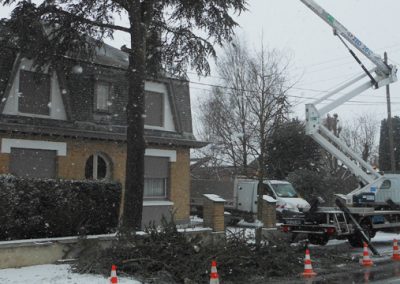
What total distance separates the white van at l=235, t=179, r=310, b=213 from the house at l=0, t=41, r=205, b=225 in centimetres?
390

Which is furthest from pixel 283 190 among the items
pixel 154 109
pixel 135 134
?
pixel 135 134

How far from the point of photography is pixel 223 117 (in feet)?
101

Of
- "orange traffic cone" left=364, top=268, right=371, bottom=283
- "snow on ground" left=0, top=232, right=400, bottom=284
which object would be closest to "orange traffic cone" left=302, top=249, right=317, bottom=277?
"orange traffic cone" left=364, top=268, right=371, bottom=283

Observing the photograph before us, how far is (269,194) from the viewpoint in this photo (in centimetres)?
2367

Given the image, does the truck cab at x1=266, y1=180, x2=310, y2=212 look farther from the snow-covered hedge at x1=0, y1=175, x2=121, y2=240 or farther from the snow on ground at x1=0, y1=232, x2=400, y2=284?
the snow on ground at x1=0, y1=232, x2=400, y2=284

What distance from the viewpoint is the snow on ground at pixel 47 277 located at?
32.9 feet

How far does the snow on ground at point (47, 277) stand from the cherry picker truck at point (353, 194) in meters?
8.10

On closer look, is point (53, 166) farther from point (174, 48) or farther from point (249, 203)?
point (249, 203)

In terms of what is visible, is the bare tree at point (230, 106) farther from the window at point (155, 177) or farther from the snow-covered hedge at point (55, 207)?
the snow-covered hedge at point (55, 207)

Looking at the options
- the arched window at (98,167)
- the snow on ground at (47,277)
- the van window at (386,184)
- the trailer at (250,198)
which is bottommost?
the snow on ground at (47,277)

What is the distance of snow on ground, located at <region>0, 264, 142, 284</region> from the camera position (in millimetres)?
10023

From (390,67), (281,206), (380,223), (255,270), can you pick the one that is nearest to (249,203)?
(281,206)

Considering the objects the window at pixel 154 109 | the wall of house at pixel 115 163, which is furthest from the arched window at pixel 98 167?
the window at pixel 154 109

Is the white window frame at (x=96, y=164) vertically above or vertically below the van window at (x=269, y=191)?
above
